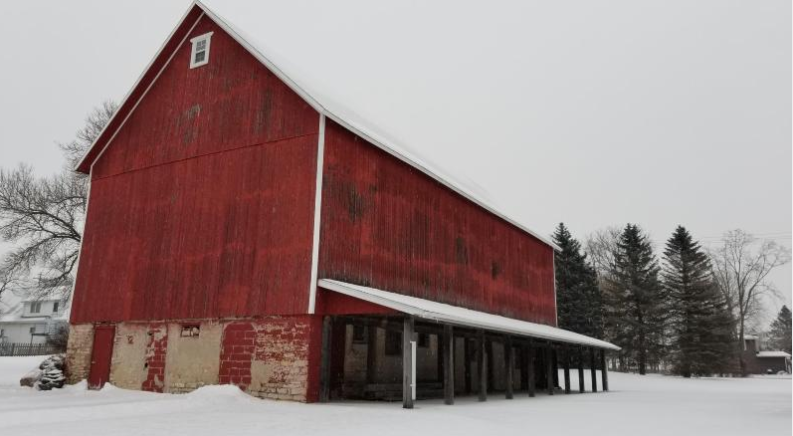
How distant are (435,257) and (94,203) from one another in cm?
1152

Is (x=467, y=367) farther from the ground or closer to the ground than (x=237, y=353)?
closer to the ground

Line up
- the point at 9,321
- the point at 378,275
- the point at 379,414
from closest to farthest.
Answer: the point at 379,414
the point at 378,275
the point at 9,321

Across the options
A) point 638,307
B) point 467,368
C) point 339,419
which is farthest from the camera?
point 638,307

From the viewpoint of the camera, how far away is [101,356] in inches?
714

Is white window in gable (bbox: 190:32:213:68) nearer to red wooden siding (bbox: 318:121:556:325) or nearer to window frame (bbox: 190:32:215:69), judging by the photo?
window frame (bbox: 190:32:215:69)

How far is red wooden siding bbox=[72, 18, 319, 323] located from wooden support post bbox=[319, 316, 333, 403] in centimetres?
80

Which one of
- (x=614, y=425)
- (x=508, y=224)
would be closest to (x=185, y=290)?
(x=614, y=425)

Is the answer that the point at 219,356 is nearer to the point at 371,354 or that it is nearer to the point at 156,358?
the point at 156,358

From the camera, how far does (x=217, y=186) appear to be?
55.5 ft

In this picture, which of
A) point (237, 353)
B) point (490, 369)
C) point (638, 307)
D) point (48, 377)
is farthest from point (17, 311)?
point (638, 307)

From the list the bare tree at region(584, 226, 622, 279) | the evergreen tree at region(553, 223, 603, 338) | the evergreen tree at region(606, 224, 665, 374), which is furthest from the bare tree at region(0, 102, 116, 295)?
the bare tree at region(584, 226, 622, 279)

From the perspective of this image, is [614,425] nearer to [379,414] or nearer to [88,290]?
[379,414]

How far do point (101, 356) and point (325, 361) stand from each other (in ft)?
26.7

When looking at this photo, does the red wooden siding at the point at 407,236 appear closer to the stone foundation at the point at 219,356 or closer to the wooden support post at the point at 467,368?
the wooden support post at the point at 467,368
